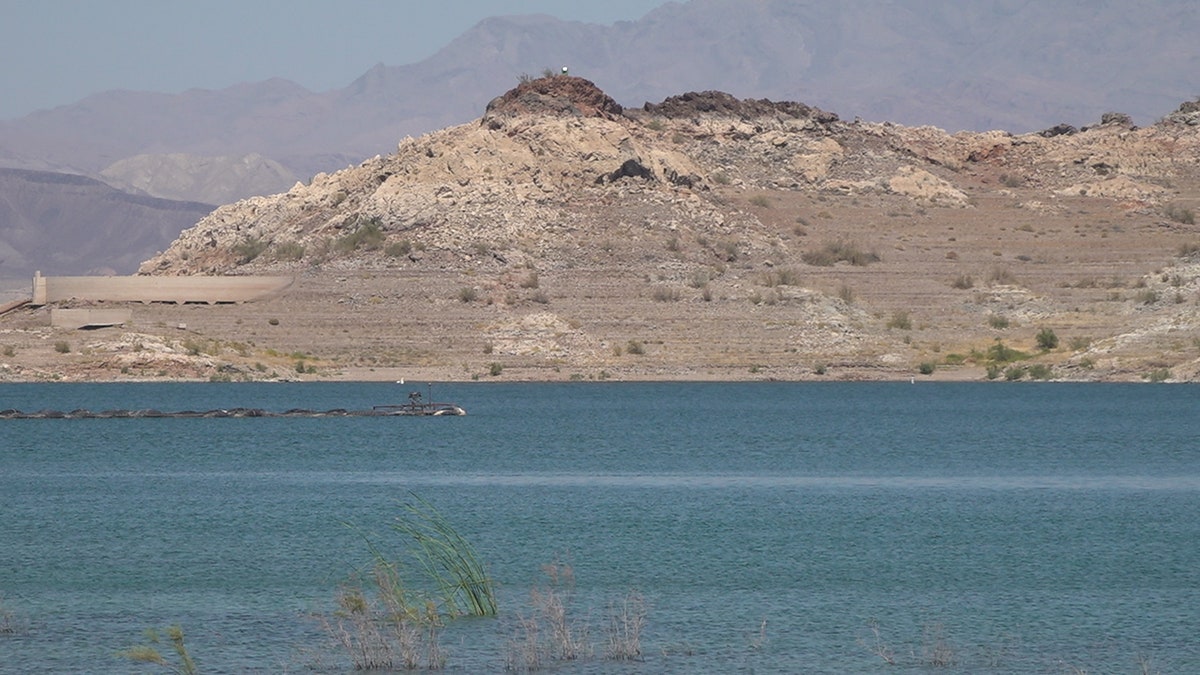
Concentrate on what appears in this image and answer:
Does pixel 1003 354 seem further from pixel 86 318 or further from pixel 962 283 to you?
pixel 86 318

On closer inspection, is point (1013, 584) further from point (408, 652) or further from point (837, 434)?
point (837, 434)

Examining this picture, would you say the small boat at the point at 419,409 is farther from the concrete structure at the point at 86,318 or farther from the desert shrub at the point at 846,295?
the desert shrub at the point at 846,295

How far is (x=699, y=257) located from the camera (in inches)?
3794

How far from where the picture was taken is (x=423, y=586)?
2831 cm

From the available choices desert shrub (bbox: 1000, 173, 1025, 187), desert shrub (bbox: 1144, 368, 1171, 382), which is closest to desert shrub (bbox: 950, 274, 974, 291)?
desert shrub (bbox: 1144, 368, 1171, 382)

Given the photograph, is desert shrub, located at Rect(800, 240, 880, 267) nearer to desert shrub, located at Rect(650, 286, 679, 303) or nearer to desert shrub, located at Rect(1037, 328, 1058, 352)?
desert shrub, located at Rect(650, 286, 679, 303)

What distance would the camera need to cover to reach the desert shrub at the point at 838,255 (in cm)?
9769

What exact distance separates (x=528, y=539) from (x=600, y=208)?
219 ft

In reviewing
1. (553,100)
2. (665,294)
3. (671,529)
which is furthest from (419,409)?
(553,100)

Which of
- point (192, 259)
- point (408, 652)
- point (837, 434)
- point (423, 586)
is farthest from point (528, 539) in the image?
point (192, 259)

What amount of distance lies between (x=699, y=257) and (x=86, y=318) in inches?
1246

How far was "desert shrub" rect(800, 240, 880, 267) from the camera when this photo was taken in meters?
97.7

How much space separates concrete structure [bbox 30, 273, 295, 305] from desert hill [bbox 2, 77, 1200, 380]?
4.56 feet

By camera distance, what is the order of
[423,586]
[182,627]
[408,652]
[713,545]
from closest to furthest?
[408,652] < [182,627] < [423,586] < [713,545]
